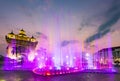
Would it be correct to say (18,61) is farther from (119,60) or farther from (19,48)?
(119,60)

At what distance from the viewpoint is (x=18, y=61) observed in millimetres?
123750

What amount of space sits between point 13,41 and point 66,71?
95.9 m

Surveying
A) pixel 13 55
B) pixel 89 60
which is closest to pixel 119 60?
pixel 89 60

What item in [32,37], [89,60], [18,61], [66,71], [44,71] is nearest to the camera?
[44,71]

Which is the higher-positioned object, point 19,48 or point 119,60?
point 19,48

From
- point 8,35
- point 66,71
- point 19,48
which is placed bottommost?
point 66,71

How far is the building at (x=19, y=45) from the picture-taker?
130 metres

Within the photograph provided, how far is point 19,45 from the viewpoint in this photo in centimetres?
13788

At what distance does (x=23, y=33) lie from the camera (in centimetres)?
15125

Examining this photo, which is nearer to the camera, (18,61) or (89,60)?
(89,60)

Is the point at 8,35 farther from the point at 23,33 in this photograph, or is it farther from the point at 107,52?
the point at 107,52

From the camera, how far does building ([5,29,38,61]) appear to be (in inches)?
5105

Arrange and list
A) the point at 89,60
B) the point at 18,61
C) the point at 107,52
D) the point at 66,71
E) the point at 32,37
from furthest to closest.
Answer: the point at 32,37 < the point at 107,52 < the point at 18,61 < the point at 89,60 < the point at 66,71

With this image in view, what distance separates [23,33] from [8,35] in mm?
13706
